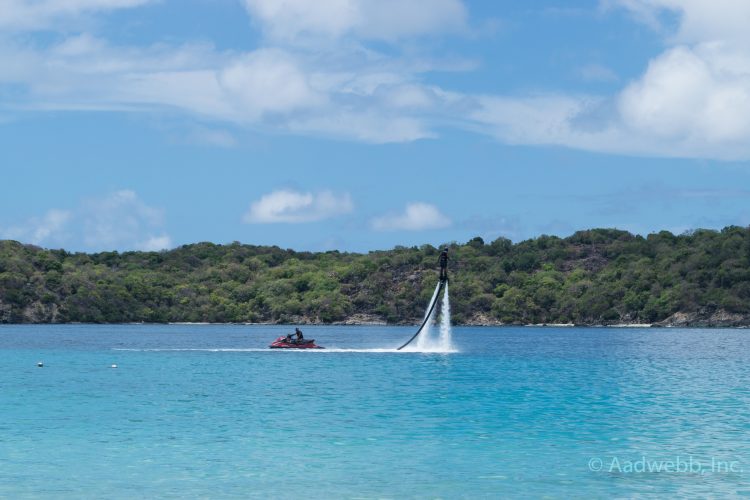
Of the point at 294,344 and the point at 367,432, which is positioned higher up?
the point at 294,344

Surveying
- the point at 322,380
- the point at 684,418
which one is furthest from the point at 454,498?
the point at 322,380

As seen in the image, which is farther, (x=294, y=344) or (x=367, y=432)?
(x=294, y=344)

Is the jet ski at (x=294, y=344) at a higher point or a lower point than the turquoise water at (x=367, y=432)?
higher

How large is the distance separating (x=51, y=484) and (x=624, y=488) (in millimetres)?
16954

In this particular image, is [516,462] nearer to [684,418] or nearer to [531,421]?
[531,421]

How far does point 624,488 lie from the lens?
30469 millimetres

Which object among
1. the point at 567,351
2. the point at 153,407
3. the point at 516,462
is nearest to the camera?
the point at 516,462

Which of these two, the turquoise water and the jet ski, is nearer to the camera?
the turquoise water

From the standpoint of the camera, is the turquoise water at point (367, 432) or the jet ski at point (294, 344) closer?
the turquoise water at point (367, 432)

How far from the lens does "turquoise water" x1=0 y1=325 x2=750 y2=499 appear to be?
1235 inches

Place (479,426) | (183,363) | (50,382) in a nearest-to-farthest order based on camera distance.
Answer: (479,426), (50,382), (183,363)

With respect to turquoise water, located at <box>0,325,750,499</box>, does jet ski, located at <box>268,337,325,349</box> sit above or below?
above

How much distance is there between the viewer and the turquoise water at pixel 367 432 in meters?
31.4

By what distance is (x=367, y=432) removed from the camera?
4225cm
